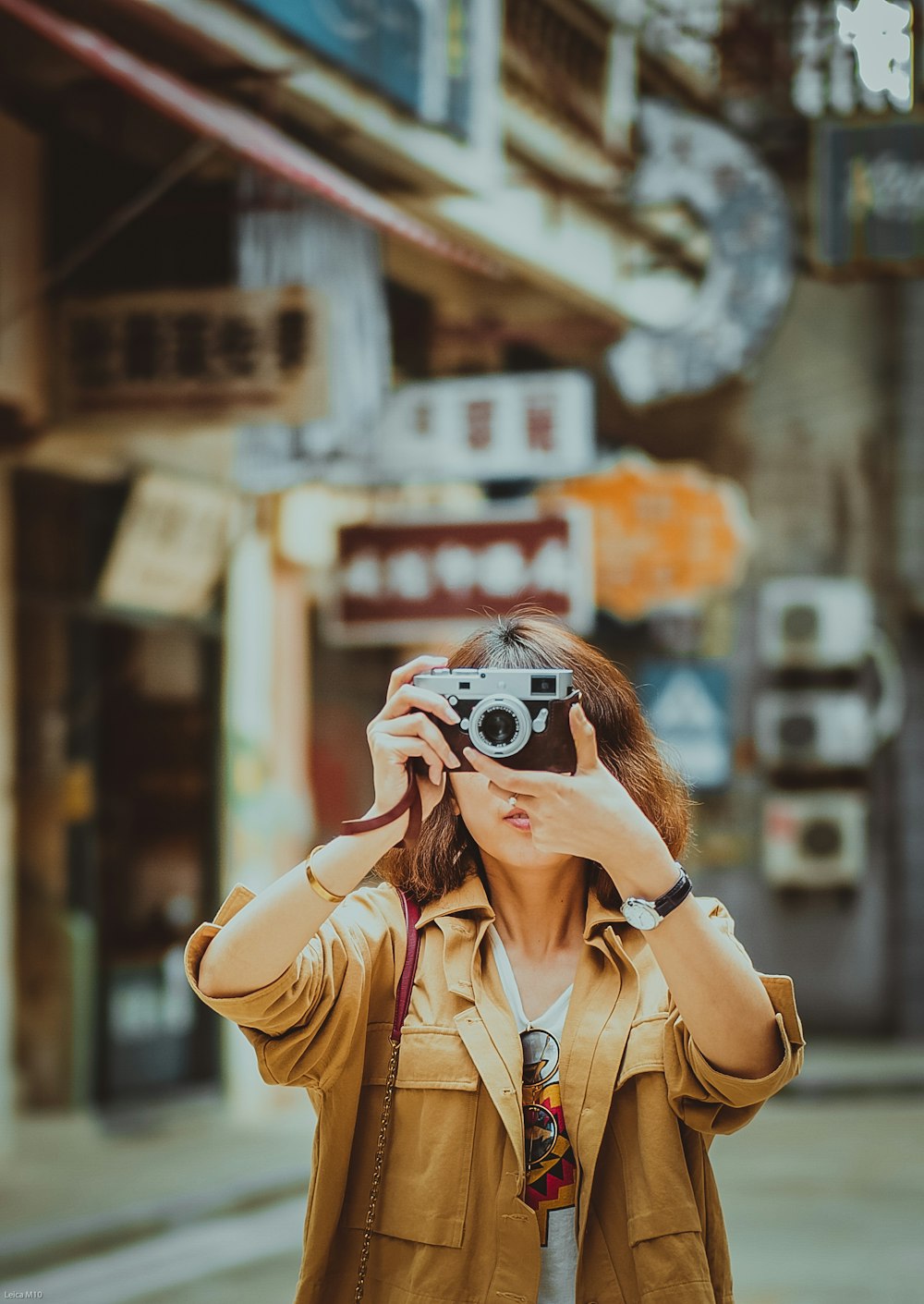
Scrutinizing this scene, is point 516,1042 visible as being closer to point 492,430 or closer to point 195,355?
point 195,355

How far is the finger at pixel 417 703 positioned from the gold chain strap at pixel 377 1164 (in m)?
0.41

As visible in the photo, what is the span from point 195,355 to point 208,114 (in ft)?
4.86

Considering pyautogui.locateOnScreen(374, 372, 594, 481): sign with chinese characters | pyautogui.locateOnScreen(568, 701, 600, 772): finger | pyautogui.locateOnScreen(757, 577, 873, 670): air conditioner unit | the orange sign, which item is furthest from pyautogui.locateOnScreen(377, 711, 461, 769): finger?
pyautogui.locateOnScreen(757, 577, 873, 670): air conditioner unit

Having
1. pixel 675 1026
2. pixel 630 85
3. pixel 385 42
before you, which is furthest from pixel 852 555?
pixel 675 1026

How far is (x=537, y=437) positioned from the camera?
959 cm

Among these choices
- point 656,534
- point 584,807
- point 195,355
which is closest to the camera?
point 584,807

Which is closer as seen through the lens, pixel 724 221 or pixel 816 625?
pixel 724 221

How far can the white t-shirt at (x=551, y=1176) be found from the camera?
6.64 feet

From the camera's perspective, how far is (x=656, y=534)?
11961mm

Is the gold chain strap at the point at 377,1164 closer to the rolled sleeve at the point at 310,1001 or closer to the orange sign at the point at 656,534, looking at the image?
the rolled sleeve at the point at 310,1001

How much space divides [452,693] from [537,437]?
768 centimetres

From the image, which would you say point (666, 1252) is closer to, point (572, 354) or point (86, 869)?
point (86, 869)

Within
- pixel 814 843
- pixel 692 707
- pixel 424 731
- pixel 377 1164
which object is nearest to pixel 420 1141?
pixel 377 1164

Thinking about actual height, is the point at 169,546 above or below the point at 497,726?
above
